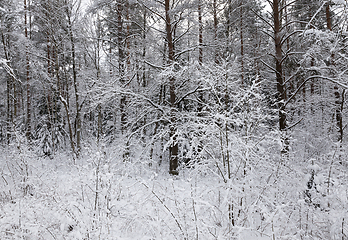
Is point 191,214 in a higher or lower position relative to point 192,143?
lower

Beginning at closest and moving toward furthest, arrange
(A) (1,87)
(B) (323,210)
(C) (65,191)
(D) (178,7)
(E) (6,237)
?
(E) (6,237) → (B) (323,210) → (C) (65,191) → (D) (178,7) → (A) (1,87)

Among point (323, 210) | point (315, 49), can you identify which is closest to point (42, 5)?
point (315, 49)

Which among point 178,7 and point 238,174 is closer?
point 238,174

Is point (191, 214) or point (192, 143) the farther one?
point (192, 143)

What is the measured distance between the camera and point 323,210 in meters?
3.94

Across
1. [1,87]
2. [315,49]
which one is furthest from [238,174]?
[1,87]

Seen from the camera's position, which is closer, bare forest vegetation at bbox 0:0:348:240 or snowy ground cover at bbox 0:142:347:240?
snowy ground cover at bbox 0:142:347:240

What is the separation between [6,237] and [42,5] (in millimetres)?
10736

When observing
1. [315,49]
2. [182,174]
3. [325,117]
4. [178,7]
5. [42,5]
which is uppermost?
[42,5]

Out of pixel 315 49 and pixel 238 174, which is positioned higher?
pixel 315 49

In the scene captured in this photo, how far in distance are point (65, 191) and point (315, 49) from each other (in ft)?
26.0

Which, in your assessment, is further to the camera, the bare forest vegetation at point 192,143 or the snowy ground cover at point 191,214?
the bare forest vegetation at point 192,143

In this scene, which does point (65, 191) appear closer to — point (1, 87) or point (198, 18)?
point (198, 18)

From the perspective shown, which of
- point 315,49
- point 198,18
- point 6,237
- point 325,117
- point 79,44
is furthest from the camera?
point 325,117
